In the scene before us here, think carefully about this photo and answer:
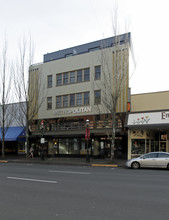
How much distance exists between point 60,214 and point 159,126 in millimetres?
16533

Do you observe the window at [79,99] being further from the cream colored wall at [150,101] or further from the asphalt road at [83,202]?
the asphalt road at [83,202]

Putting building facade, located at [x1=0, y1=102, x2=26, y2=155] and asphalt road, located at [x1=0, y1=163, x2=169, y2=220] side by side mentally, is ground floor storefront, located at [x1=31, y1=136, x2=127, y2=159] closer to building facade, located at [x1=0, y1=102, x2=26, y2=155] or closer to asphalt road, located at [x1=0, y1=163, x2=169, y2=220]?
building facade, located at [x1=0, y1=102, x2=26, y2=155]

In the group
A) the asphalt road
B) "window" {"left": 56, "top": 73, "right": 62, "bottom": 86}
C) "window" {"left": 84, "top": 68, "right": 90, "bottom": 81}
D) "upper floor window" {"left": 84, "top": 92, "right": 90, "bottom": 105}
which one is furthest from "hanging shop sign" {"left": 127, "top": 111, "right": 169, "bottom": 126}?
the asphalt road

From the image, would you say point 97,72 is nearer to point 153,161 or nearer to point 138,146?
point 138,146

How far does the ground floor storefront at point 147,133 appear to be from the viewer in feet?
68.2

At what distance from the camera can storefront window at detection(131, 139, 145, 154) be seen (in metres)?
23.4

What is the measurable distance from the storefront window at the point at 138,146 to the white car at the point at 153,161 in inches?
241

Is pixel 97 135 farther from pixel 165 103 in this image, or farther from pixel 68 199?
pixel 68 199

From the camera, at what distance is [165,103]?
74.5 feet

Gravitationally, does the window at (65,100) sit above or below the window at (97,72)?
below

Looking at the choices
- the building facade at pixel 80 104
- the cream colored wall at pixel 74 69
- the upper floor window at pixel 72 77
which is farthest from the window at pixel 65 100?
the upper floor window at pixel 72 77

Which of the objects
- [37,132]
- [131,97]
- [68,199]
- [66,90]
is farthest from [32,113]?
[68,199]

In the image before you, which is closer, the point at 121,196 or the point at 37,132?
the point at 121,196

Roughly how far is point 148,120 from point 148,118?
7.3 inches
